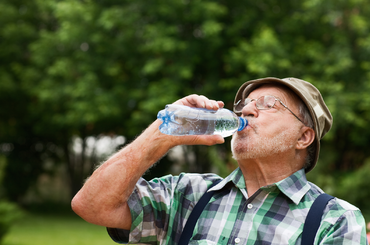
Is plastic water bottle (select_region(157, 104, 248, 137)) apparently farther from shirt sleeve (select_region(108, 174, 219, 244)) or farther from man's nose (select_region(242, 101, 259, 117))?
shirt sleeve (select_region(108, 174, 219, 244))

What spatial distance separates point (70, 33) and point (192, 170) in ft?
21.1

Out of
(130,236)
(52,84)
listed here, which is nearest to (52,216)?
(52,84)

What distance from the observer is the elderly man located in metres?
1.88

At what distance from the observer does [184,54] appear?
10.6m

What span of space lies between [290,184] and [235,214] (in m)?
0.31

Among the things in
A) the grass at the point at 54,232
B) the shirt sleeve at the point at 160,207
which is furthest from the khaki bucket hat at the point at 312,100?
the grass at the point at 54,232

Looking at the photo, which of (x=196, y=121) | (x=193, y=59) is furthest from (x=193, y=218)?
(x=193, y=59)

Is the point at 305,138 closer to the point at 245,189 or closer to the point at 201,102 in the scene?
the point at 245,189

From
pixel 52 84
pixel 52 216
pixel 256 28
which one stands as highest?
pixel 256 28

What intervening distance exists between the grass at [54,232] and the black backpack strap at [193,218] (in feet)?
23.8

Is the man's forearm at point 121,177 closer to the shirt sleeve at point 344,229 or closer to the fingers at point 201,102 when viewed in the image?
the fingers at point 201,102

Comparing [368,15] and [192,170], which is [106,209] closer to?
[368,15]

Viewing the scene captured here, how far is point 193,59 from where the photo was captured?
10.7m

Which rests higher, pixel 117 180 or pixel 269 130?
pixel 269 130
